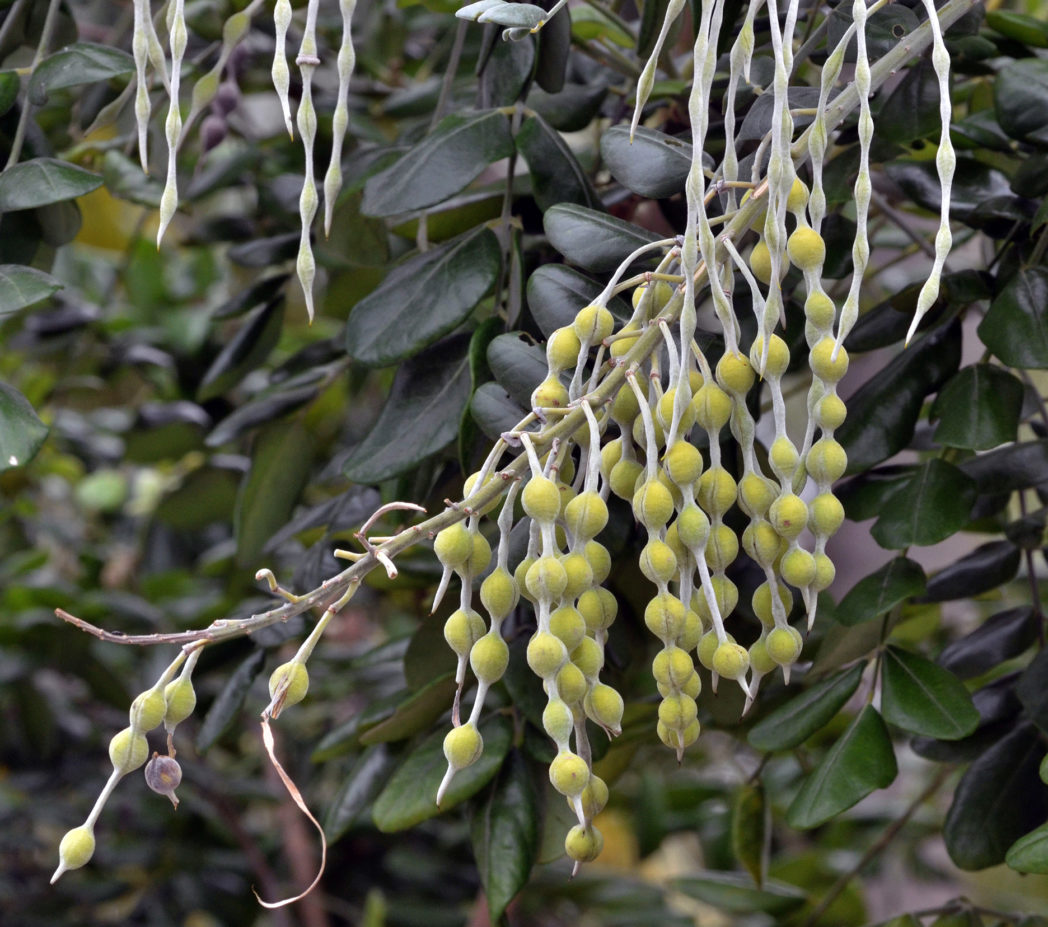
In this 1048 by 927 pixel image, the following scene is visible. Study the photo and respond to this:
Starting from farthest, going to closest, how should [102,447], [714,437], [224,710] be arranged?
[102,447]
[224,710]
[714,437]

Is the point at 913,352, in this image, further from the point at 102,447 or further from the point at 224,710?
the point at 102,447

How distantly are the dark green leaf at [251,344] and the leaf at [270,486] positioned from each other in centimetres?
9

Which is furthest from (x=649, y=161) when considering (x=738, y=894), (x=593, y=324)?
(x=738, y=894)

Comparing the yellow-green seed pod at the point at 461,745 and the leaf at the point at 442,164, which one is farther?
the leaf at the point at 442,164

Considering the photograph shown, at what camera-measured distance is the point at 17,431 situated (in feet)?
1.61

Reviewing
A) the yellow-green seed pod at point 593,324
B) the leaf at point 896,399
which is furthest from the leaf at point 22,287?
the leaf at point 896,399

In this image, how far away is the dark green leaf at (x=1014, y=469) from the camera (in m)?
0.56

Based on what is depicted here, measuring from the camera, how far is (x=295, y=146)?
0.87 m

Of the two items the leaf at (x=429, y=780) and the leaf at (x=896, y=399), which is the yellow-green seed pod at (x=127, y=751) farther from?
the leaf at (x=896, y=399)

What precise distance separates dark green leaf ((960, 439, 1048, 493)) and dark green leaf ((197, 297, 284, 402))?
1.53 feet

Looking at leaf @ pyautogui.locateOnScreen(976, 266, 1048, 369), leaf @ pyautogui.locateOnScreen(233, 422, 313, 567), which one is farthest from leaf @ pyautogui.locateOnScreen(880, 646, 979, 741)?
leaf @ pyautogui.locateOnScreen(233, 422, 313, 567)

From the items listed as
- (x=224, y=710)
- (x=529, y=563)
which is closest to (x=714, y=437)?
(x=529, y=563)

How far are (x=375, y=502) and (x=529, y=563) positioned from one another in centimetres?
25

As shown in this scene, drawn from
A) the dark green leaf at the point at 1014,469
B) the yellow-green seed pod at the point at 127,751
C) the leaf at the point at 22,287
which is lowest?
the dark green leaf at the point at 1014,469
